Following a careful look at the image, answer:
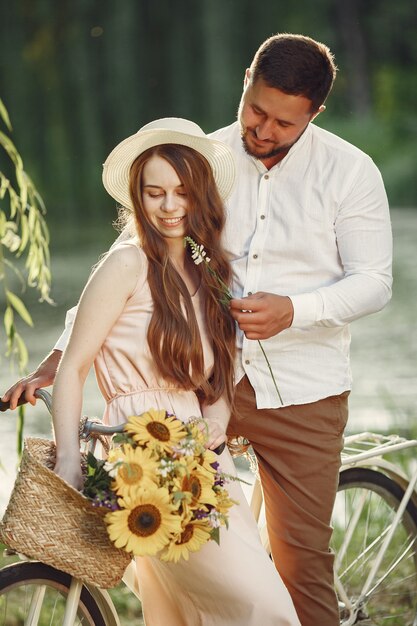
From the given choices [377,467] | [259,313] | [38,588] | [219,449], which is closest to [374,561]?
[377,467]

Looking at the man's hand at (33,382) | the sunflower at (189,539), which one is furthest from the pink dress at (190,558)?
the sunflower at (189,539)

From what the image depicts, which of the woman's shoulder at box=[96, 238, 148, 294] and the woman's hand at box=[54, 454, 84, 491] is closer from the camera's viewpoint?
the woman's hand at box=[54, 454, 84, 491]

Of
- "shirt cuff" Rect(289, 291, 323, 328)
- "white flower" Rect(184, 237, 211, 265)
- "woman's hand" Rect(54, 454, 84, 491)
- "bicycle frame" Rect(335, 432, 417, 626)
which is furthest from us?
"bicycle frame" Rect(335, 432, 417, 626)

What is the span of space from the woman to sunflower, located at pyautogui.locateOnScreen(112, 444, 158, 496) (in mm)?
198

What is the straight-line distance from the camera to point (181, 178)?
2.27m

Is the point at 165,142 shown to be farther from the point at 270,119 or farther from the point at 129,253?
the point at 270,119

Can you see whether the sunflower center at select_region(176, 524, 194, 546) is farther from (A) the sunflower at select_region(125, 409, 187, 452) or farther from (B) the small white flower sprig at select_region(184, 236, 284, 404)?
(B) the small white flower sprig at select_region(184, 236, 284, 404)

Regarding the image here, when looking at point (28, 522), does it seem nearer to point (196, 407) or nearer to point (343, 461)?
point (196, 407)

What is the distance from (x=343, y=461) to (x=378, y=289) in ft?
1.46

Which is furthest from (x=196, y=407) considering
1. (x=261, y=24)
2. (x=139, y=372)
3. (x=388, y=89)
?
(x=388, y=89)

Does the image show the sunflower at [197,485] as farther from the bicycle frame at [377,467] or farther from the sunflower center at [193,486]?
the bicycle frame at [377,467]

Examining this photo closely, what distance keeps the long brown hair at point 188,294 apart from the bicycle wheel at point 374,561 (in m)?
0.65

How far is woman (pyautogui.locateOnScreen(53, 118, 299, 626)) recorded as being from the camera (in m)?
2.19

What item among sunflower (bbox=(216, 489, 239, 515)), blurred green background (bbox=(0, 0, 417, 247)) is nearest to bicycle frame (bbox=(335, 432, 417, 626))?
sunflower (bbox=(216, 489, 239, 515))
